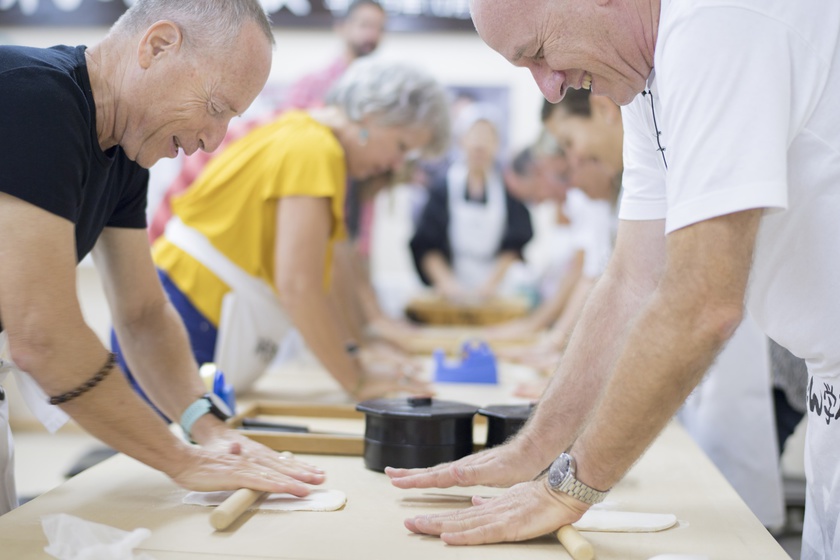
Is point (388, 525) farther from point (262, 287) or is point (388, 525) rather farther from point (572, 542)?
point (262, 287)

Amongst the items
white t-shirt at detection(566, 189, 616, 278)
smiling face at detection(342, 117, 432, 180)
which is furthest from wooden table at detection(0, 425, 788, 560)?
white t-shirt at detection(566, 189, 616, 278)

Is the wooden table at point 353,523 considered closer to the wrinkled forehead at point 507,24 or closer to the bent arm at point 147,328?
the bent arm at point 147,328

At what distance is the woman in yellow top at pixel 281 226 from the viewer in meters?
2.16

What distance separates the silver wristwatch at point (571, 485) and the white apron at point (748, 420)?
4.50 feet

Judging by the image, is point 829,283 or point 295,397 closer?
point 829,283

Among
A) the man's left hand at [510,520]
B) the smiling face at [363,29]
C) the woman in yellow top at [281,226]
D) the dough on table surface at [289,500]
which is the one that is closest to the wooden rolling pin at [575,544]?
the man's left hand at [510,520]

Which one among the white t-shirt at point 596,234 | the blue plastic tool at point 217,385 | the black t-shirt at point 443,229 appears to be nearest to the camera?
the blue plastic tool at point 217,385

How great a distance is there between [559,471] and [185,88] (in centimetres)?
75

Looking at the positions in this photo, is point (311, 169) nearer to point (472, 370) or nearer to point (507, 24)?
point (472, 370)

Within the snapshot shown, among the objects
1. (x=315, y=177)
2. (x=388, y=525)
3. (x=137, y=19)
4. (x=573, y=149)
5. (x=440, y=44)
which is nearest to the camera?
(x=388, y=525)

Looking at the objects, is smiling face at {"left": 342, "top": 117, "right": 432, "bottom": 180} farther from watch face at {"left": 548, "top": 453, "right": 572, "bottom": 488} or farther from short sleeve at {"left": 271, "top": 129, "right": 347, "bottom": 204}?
watch face at {"left": 548, "top": 453, "right": 572, "bottom": 488}

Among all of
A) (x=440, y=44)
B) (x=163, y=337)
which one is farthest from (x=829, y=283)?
(x=440, y=44)

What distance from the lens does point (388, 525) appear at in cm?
119

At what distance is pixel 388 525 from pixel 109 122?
704mm
